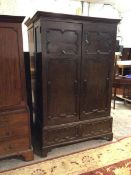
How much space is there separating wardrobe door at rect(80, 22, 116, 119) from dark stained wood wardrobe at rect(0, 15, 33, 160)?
79cm

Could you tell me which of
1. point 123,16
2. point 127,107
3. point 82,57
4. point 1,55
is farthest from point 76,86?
point 123,16

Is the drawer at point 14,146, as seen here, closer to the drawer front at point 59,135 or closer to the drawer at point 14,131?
the drawer at point 14,131

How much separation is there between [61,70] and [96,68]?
50cm

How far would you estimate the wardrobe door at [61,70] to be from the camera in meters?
2.15

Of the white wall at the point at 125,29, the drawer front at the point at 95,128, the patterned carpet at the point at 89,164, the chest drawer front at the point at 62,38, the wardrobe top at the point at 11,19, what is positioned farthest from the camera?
the white wall at the point at 125,29

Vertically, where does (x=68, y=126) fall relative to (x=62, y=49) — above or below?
below

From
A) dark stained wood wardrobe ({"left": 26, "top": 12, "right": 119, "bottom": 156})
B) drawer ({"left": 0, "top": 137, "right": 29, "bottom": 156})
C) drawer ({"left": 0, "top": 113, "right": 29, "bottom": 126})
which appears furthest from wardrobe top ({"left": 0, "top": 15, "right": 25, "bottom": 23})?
drawer ({"left": 0, "top": 137, "right": 29, "bottom": 156})

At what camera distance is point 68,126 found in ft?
7.95

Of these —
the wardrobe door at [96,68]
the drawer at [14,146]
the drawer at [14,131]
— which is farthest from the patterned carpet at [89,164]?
the wardrobe door at [96,68]

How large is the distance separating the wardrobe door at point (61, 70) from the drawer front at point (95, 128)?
0.21 metres

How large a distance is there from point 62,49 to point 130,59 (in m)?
3.66

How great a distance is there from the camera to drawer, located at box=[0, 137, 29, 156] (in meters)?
2.11

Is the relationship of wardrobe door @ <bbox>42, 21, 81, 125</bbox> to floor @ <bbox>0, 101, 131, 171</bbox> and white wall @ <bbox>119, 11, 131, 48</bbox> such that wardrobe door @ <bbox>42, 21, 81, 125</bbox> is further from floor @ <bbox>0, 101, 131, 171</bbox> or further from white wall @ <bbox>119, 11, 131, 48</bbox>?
white wall @ <bbox>119, 11, 131, 48</bbox>

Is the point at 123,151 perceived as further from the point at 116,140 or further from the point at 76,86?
the point at 76,86
